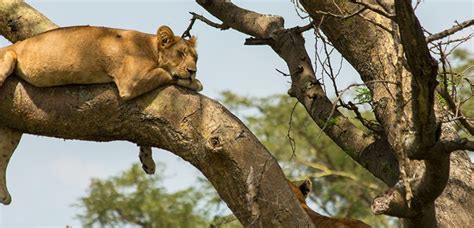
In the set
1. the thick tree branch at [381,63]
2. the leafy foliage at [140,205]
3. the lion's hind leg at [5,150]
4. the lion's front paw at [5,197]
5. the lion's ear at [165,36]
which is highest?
the thick tree branch at [381,63]

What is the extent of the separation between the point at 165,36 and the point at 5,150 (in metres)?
1.43

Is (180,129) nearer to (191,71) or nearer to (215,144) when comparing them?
(215,144)

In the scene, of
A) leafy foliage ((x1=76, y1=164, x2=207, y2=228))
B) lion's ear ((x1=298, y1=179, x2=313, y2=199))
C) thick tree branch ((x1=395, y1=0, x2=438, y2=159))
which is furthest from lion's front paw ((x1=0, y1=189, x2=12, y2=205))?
leafy foliage ((x1=76, y1=164, x2=207, y2=228))

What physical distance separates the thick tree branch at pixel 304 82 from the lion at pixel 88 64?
823 millimetres

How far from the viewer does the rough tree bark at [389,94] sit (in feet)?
16.0

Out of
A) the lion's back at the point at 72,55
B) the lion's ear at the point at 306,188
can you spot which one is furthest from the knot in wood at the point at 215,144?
the lion's ear at the point at 306,188

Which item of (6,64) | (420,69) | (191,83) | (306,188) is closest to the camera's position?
(420,69)

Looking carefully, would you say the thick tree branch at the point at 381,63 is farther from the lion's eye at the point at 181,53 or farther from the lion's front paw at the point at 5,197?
the lion's front paw at the point at 5,197

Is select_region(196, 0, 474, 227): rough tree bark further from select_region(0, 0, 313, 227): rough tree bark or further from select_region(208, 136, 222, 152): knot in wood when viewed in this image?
select_region(208, 136, 222, 152): knot in wood

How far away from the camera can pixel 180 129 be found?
5.84 meters

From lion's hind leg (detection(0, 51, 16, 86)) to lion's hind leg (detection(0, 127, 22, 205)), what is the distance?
0.36 metres

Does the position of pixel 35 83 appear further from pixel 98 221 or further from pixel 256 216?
pixel 98 221

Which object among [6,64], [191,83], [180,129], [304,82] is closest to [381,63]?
[304,82]

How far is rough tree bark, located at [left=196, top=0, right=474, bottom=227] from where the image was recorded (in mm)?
4891
